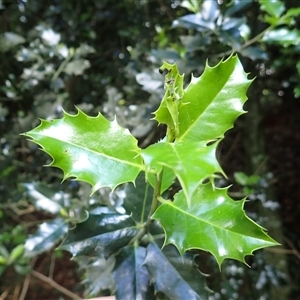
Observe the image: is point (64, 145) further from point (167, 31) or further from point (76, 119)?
point (167, 31)

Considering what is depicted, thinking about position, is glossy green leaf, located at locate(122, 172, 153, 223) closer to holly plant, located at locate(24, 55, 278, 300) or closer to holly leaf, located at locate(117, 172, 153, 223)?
holly leaf, located at locate(117, 172, 153, 223)

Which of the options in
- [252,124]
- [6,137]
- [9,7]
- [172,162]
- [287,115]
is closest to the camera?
[172,162]

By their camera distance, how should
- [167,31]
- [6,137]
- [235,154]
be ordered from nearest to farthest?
[6,137]
[167,31]
[235,154]

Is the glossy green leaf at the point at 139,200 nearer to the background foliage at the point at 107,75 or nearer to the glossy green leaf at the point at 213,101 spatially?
the background foliage at the point at 107,75

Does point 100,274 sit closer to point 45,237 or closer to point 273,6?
point 45,237

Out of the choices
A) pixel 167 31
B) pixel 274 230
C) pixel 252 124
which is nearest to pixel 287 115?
pixel 252 124

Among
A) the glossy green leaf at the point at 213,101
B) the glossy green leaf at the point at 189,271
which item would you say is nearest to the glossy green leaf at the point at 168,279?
the glossy green leaf at the point at 189,271

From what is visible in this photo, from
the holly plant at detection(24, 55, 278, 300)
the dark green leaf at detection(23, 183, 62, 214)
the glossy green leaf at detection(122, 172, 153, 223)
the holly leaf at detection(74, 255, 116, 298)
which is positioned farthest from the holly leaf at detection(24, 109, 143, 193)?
the dark green leaf at detection(23, 183, 62, 214)
